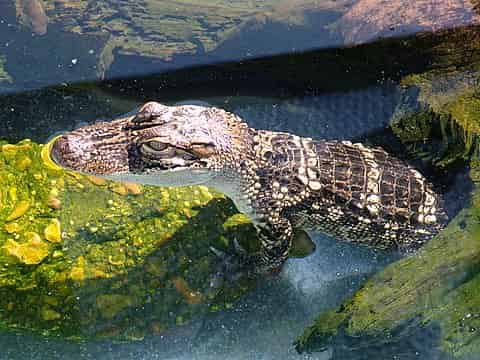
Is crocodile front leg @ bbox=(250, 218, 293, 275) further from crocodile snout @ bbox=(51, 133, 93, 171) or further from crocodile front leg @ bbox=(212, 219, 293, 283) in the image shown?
crocodile snout @ bbox=(51, 133, 93, 171)

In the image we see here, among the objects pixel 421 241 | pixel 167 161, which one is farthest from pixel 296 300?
pixel 167 161

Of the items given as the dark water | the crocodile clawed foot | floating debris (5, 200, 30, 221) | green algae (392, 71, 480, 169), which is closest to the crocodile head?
floating debris (5, 200, 30, 221)

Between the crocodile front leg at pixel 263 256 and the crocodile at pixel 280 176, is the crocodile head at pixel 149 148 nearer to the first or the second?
the crocodile at pixel 280 176

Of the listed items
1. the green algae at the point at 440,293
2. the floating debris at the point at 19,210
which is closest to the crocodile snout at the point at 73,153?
the floating debris at the point at 19,210

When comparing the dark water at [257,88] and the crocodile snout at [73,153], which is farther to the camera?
the dark water at [257,88]

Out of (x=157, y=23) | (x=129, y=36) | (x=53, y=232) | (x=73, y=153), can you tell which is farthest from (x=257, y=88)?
(x=53, y=232)

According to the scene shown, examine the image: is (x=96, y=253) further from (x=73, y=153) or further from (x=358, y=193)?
(x=358, y=193)
